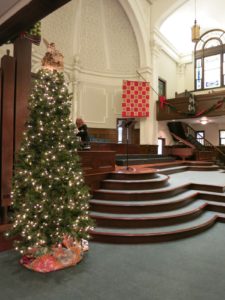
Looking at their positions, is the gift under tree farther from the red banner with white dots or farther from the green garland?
the green garland

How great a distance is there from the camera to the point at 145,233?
318 centimetres

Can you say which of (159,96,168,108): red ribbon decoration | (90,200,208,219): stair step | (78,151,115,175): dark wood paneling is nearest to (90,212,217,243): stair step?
(90,200,208,219): stair step

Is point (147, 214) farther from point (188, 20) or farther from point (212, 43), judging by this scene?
point (212, 43)

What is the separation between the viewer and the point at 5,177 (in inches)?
123

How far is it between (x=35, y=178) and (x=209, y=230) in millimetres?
2766

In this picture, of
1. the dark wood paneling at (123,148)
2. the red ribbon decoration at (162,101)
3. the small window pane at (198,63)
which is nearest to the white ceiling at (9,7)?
the dark wood paneling at (123,148)

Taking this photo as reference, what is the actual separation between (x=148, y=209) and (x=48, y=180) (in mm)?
1889

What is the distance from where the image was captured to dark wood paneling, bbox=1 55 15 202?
312cm

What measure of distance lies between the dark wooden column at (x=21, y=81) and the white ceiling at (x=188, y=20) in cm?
1010

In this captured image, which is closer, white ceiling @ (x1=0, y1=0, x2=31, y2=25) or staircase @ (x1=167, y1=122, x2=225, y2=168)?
white ceiling @ (x1=0, y1=0, x2=31, y2=25)

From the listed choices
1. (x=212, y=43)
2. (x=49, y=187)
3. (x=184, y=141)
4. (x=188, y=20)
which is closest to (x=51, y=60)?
(x=49, y=187)

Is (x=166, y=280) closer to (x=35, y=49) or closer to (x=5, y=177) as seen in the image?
(x=5, y=177)

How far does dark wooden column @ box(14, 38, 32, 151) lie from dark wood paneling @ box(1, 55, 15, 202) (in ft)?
0.21

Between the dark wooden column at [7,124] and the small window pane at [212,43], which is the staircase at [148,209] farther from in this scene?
the small window pane at [212,43]
